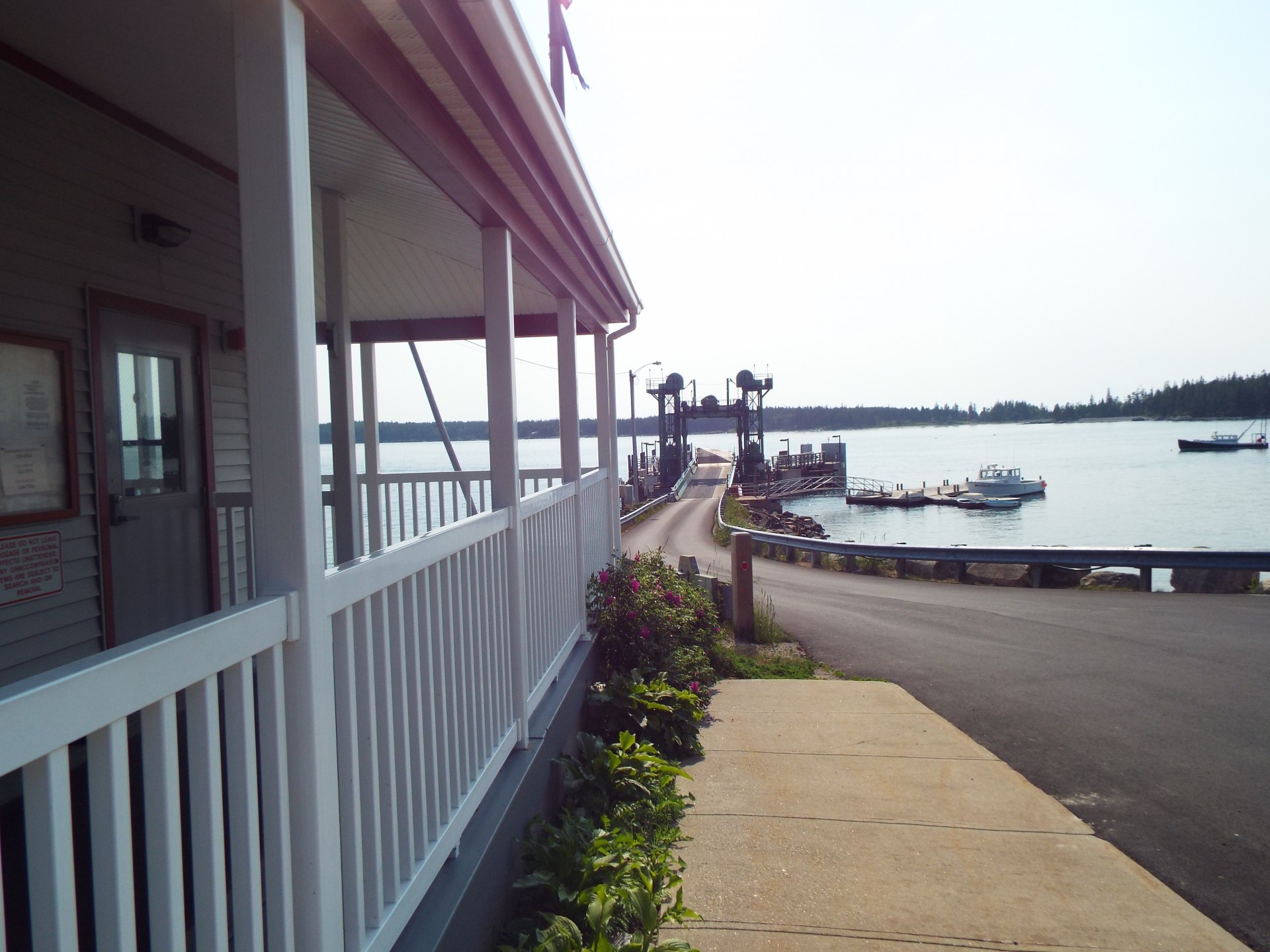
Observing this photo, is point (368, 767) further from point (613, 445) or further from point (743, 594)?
point (743, 594)

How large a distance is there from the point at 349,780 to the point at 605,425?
16.2 ft

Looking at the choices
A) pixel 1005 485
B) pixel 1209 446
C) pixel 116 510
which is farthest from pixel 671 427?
pixel 1209 446

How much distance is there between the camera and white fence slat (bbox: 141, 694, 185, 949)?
1360 mm

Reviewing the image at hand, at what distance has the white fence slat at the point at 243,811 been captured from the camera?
158 cm

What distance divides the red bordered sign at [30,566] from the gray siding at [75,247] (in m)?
0.04

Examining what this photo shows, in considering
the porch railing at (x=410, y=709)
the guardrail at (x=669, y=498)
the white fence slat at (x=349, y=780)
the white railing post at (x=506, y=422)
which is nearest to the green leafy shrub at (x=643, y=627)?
the white railing post at (x=506, y=422)

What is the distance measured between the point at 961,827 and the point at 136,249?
15.7 ft

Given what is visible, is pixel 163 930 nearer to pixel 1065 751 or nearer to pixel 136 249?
pixel 136 249

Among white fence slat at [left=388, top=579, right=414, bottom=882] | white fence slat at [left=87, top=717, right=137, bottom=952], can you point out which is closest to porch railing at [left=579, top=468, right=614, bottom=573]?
white fence slat at [left=388, top=579, right=414, bottom=882]

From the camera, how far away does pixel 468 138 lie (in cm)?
300

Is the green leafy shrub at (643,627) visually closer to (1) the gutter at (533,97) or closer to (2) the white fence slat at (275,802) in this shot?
(1) the gutter at (533,97)

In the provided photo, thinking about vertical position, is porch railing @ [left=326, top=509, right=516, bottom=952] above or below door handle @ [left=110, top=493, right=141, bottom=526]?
below

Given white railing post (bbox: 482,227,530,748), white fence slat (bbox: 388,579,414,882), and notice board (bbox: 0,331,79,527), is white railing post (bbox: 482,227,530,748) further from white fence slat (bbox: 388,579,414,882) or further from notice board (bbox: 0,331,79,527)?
notice board (bbox: 0,331,79,527)

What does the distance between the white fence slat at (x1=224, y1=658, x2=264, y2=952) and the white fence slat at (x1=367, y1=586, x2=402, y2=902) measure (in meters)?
0.58
